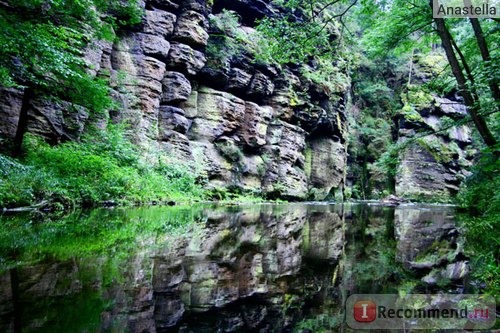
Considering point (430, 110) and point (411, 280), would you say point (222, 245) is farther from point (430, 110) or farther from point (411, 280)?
point (430, 110)

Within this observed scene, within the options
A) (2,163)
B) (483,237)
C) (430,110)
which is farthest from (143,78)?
(430,110)

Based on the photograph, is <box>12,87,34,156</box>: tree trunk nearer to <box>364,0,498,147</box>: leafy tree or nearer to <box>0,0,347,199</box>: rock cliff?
<box>0,0,347,199</box>: rock cliff

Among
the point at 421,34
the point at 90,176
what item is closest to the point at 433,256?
the point at 421,34

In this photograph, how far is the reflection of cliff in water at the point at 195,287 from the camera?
7.79ft

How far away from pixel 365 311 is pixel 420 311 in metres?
0.53

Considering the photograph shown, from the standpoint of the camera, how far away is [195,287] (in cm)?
330

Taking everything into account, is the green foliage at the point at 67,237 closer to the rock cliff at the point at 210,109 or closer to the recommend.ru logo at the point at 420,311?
the recommend.ru logo at the point at 420,311

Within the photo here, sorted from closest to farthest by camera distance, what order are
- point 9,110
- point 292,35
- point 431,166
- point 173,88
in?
point 292,35
point 9,110
point 173,88
point 431,166

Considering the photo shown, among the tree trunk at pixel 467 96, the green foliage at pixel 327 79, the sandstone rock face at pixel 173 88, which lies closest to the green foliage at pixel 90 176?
the sandstone rock face at pixel 173 88

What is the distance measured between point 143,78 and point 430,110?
1313 inches

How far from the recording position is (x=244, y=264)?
443cm

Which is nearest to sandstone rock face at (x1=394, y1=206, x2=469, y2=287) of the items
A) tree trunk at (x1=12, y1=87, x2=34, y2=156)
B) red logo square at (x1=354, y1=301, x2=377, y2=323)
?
red logo square at (x1=354, y1=301, x2=377, y2=323)

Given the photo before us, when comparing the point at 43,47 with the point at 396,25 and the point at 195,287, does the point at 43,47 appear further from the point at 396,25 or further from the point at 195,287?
the point at 396,25

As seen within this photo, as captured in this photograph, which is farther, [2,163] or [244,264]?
[2,163]
